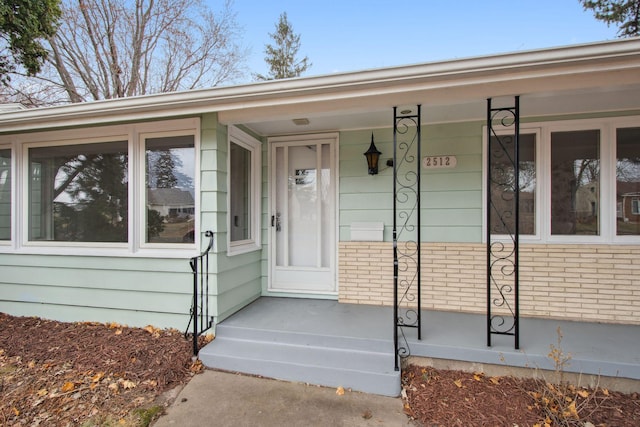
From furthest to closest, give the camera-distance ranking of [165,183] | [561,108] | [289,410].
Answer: [165,183], [561,108], [289,410]

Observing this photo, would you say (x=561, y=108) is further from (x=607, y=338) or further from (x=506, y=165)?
(x=607, y=338)

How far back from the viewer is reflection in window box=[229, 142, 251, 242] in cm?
330

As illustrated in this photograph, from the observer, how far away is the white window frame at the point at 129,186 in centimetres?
302

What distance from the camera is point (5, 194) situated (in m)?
3.63

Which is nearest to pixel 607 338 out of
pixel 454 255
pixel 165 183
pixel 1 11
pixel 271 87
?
pixel 454 255

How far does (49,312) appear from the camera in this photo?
3.42 meters

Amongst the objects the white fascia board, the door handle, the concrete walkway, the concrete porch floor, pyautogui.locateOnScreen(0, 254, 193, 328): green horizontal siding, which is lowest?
the concrete walkway

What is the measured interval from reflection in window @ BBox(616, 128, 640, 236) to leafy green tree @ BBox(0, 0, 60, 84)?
26.4 feet

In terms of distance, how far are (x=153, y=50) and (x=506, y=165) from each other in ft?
32.5

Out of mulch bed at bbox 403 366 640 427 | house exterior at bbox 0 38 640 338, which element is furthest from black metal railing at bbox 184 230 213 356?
mulch bed at bbox 403 366 640 427

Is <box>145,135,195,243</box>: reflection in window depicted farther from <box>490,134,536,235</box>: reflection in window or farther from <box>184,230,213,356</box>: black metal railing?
<box>490,134,536,235</box>: reflection in window

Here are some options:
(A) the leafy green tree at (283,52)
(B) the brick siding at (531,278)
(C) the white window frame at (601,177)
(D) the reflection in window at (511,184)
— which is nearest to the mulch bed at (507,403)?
(B) the brick siding at (531,278)

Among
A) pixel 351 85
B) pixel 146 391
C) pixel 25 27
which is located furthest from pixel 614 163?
pixel 25 27

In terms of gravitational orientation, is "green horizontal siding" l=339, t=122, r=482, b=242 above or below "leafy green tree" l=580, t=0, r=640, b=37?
below
